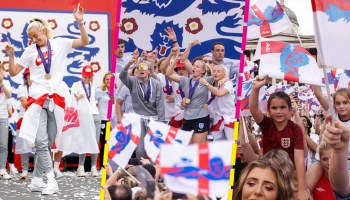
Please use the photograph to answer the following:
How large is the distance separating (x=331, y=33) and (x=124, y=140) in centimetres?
158

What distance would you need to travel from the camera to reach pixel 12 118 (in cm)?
1106

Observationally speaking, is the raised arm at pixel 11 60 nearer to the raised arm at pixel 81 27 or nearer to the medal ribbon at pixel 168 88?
the raised arm at pixel 81 27

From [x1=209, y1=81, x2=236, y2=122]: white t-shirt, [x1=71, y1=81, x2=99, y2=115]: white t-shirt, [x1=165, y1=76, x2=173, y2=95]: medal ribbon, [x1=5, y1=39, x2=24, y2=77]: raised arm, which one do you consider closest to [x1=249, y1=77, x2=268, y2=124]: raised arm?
[x1=209, y1=81, x2=236, y2=122]: white t-shirt

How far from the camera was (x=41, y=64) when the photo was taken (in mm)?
6969

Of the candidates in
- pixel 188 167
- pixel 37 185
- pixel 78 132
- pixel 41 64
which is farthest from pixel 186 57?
pixel 78 132

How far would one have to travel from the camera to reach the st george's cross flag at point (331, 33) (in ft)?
11.0

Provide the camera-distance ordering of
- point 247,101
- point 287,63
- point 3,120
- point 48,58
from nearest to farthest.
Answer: point 287,63 → point 247,101 → point 48,58 → point 3,120

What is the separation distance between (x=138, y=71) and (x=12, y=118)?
6.71 metres

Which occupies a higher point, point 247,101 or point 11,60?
point 11,60

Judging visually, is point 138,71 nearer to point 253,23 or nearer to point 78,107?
point 253,23

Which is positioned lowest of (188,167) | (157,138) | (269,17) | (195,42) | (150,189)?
(150,189)

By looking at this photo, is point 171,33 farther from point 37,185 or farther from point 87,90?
point 87,90

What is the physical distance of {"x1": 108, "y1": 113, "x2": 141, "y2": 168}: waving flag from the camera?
4.37 meters

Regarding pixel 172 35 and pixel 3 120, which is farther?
pixel 3 120
